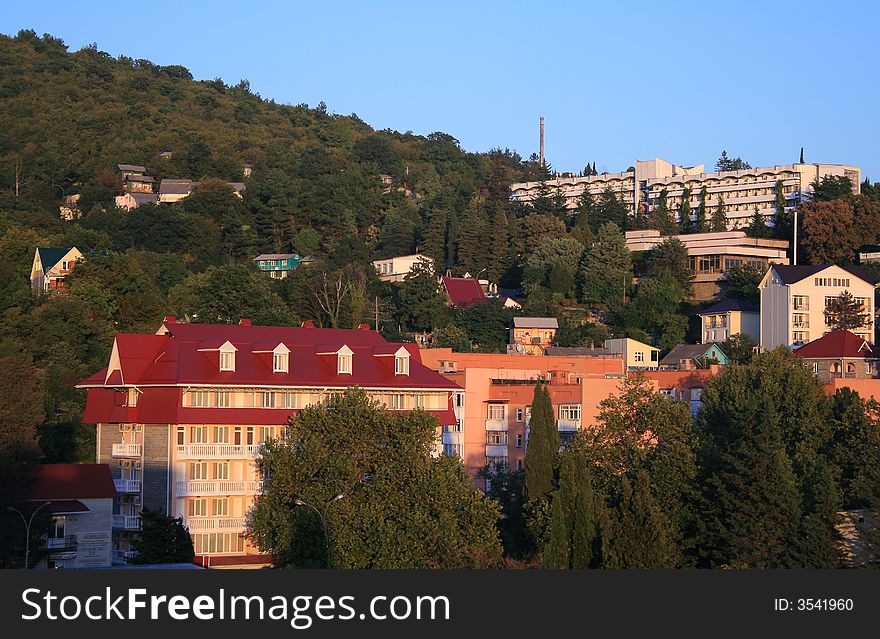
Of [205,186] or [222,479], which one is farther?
[205,186]

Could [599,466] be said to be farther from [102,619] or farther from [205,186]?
[205,186]

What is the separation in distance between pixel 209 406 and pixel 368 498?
35.0 ft

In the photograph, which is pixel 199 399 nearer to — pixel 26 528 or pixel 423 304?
pixel 26 528

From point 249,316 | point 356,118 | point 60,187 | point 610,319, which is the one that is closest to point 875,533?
point 249,316

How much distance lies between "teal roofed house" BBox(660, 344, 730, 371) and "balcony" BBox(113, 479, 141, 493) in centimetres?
3619

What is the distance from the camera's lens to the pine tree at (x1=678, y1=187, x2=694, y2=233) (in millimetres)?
112012

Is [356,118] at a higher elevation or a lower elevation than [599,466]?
higher

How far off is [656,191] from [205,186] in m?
36.9

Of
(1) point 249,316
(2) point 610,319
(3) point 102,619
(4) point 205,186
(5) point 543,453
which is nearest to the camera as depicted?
(3) point 102,619

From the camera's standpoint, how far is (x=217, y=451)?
172 ft

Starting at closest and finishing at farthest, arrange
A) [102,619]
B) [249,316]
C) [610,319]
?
1. [102,619]
2. [249,316]
3. [610,319]

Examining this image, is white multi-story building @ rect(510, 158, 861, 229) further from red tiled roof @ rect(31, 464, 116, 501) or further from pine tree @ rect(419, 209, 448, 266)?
red tiled roof @ rect(31, 464, 116, 501)

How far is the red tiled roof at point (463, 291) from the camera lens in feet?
325

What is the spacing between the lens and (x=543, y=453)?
165 ft
